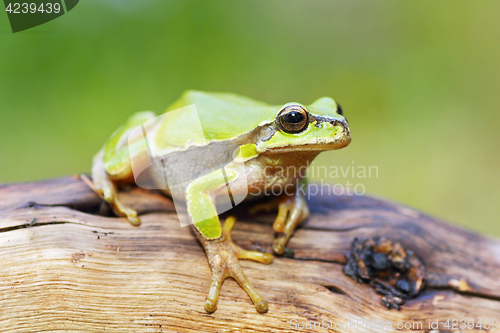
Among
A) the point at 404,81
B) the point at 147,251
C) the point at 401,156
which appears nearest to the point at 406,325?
the point at 147,251

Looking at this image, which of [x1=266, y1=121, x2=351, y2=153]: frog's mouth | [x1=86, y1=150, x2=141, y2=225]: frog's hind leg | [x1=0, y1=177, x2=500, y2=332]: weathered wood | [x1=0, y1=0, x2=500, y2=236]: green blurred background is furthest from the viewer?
[x1=0, y1=0, x2=500, y2=236]: green blurred background

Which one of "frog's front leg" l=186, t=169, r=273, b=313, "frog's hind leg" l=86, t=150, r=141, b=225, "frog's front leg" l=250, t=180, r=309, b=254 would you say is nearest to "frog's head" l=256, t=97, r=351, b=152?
"frog's front leg" l=186, t=169, r=273, b=313

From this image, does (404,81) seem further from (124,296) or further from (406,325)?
(124,296)

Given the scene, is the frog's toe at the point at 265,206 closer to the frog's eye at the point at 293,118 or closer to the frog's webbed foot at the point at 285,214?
the frog's webbed foot at the point at 285,214

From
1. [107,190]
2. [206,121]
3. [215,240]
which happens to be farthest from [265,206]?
[107,190]

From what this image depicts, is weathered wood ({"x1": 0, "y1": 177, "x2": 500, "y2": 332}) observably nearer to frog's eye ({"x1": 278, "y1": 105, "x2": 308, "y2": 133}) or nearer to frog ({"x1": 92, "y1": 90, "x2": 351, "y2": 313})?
frog ({"x1": 92, "y1": 90, "x2": 351, "y2": 313})
